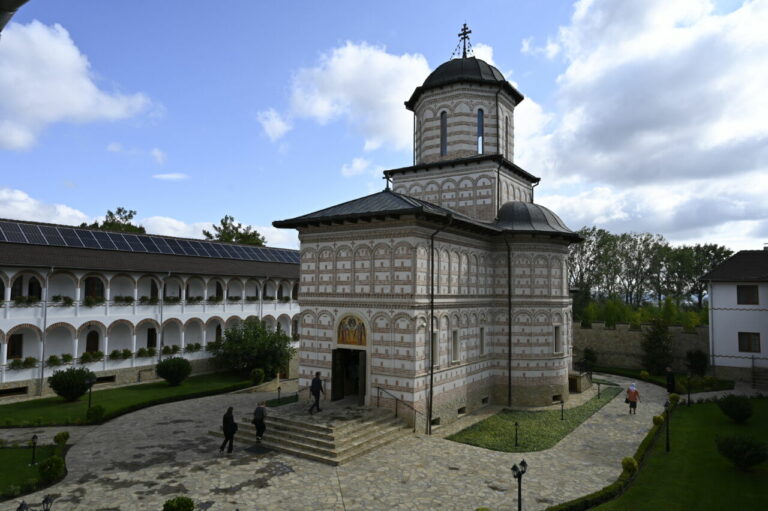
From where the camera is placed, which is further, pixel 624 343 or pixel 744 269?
pixel 624 343

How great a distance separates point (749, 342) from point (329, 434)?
2457 centimetres

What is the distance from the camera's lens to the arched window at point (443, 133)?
2353 cm

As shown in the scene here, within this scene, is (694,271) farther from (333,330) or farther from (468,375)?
(333,330)

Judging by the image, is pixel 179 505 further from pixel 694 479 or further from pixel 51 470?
pixel 694 479

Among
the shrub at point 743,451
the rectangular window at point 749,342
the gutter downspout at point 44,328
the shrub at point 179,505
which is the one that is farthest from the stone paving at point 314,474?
the rectangular window at point 749,342

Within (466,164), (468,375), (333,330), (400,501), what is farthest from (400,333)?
(466,164)

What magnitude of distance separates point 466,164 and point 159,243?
19506mm

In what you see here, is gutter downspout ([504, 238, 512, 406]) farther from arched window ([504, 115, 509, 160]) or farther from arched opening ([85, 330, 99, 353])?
arched opening ([85, 330, 99, 353])

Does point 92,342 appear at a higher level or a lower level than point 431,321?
A: lower

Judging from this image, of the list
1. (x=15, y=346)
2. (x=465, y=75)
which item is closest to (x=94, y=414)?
(x=15, y=346)

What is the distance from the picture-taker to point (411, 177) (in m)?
23.6

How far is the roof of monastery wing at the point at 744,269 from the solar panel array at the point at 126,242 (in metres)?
28.1

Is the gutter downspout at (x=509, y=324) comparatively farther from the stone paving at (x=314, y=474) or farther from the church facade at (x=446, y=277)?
the stone paving at (x=314, y=474)

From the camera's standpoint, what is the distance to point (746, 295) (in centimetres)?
2642
